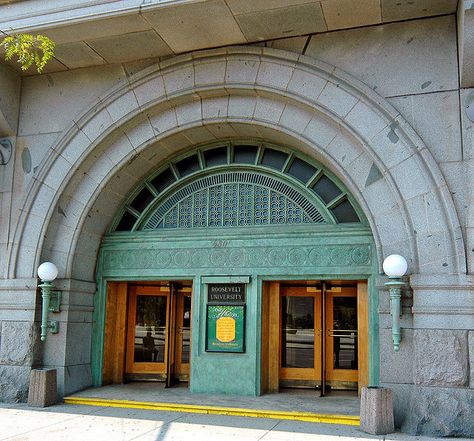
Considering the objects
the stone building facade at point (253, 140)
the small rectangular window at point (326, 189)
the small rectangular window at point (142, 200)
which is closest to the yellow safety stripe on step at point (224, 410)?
the stone building facade at point (253, 140)

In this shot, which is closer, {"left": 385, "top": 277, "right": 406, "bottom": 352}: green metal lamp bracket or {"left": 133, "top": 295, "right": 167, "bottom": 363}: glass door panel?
{"left": 385, "top": 277, "right": 406, "bottom": 352}: green metal lamp bracket

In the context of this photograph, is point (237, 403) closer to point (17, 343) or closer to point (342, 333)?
point (342, 333)

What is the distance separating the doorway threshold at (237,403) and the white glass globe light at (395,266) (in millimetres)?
2227

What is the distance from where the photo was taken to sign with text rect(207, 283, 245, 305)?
10617 millimetres

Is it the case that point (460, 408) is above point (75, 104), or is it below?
below

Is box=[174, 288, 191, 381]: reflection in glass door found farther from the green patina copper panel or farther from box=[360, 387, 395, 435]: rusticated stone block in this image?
box=[360, 387, 395, 435]: rusticated stone block

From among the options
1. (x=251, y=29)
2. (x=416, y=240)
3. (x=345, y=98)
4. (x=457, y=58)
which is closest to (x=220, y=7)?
(x=251, y=29)

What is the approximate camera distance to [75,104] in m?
11.2

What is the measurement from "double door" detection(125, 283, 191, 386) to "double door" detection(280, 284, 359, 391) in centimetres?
215

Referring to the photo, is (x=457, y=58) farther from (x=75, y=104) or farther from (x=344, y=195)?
(x=75, y=104)

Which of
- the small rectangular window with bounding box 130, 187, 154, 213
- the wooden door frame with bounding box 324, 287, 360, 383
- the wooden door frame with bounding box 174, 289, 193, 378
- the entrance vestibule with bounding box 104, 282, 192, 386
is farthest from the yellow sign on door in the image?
the small rectangular window with bounding box 130, 187, 154, 213

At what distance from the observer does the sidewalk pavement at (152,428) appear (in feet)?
25.5

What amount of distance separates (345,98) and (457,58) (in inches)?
69.0

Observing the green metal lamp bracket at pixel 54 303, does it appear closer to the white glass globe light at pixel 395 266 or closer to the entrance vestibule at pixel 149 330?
the entrance vestibule at pixel 149 330
